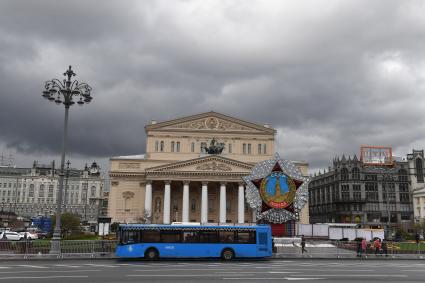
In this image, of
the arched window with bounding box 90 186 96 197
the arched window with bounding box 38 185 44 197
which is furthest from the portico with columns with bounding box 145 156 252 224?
the arched window with bounding box 38 185 44 197

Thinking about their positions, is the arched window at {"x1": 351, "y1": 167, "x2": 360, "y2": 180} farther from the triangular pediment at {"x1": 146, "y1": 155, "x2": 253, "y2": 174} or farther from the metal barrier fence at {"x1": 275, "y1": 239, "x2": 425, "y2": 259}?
the metal barrier fence at {"x1": 275, "y1": 239, "x2": 425, "y2": 259}

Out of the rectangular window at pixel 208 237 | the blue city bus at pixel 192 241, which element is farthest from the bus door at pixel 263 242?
the rectangular window at pixel 208 237

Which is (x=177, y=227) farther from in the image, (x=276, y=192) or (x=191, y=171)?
(x=191, y=171)

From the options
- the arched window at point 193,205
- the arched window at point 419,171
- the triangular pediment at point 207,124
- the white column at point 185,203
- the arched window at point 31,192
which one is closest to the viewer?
the white column at point 185,203

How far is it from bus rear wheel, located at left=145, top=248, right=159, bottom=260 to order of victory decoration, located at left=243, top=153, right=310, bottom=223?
15.9 metres

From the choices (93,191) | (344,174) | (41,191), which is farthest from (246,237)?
(41,191)

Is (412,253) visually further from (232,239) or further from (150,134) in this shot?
(150,134)

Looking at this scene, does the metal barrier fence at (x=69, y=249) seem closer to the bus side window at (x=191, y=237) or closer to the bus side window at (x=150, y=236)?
the bus side window at (x=150, y=236)

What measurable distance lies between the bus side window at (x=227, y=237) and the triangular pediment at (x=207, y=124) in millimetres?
54617

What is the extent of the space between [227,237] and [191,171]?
1830 inches

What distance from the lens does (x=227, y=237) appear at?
29.3 m

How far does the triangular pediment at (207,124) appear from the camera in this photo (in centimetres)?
8356

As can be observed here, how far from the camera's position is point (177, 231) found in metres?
29.1

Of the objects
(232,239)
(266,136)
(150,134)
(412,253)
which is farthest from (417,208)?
(232,239)
